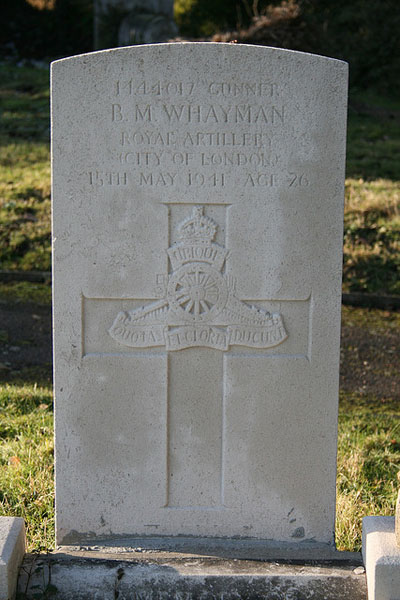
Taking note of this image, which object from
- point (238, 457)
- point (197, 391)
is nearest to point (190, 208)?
point (197, 391)

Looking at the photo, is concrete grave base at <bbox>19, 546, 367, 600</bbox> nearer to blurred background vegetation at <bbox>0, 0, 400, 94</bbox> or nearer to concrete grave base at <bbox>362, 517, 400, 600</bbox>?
concrete grave base at <bbox>362, 517, 400, 600</bbox>

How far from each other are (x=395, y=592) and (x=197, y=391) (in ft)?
3.28

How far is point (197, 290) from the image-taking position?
2.86m

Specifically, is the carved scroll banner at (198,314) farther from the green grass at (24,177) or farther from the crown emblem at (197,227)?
the green grass at (24,177)

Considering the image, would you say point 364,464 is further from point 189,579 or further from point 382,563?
point 189,579

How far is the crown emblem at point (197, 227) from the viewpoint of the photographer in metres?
2.80

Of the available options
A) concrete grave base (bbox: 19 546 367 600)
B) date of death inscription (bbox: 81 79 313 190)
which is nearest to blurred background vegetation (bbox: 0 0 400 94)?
date of death inscription (bbox: 81 79 313 190)

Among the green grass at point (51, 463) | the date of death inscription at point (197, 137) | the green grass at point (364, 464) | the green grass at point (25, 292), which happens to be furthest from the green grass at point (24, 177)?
the date of death inscription at point (197, 137)

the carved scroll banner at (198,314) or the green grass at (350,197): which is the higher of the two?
the green grass at (350,197)

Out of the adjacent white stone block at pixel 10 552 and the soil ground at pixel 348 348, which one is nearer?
the adjacent white stone block at pixel 10 552

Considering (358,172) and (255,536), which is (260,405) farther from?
(358,172)

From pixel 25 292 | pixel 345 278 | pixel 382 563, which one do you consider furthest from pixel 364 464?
pixel 25 292

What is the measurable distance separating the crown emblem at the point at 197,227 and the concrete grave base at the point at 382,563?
48.0 inches

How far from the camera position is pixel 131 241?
2.82 metres
